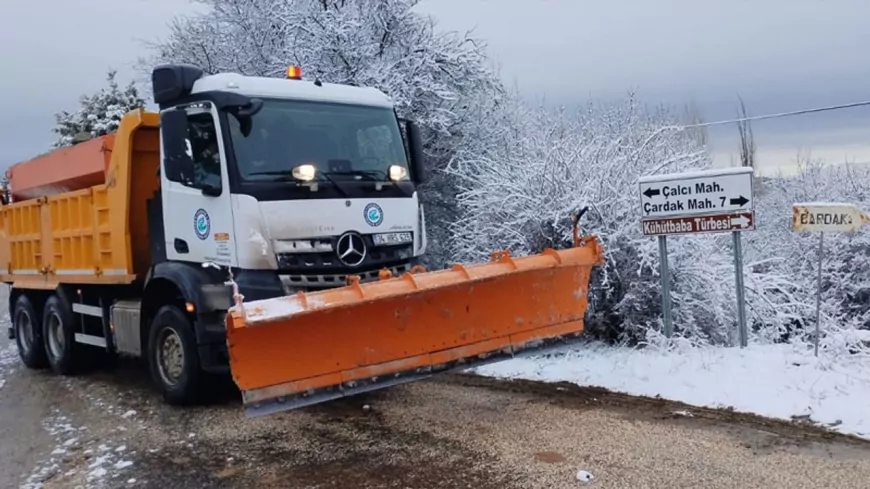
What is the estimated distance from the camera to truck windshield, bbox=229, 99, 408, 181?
6.16 meters

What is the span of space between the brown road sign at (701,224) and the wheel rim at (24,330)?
8.00 meters

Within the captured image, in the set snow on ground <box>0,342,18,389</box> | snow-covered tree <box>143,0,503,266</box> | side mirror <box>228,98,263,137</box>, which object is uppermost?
snow-covered tree <box>143,0,503,266</box>

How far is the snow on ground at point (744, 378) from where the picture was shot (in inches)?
225

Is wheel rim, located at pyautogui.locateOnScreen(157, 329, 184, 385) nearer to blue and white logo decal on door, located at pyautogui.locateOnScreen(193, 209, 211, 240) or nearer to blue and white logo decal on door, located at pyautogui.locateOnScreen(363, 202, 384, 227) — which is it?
blue and white logo decal on door, located at pyautogui.locateOnScreen(193, 209, 211, 240)

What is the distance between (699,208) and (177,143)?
4.77 meters

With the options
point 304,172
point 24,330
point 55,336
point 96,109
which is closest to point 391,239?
point 304,172

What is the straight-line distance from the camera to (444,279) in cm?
546

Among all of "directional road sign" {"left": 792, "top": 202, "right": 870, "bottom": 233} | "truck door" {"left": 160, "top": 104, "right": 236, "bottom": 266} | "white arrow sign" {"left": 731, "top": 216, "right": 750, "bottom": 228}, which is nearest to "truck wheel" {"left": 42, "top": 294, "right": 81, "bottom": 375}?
"truck door" {"left": 160, "top": 104, "right": 236, "bottom": 266}

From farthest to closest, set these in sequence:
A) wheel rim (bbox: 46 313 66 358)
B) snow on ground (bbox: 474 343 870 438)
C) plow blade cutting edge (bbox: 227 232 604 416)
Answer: wheel rim (bbox: 46 313 66 358) → snow on ground (bbox: 474 343 870 438) → plow blade cutting edge (bbox: 227 232 604 416)

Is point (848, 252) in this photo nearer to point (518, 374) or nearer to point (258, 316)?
point (518, 374)

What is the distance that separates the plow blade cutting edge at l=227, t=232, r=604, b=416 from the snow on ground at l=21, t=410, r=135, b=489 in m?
1.25

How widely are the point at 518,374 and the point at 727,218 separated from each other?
257cm

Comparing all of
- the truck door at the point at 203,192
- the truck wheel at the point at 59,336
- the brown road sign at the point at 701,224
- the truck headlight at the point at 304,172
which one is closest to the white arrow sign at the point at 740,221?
the brown road sign at the point at 701,224

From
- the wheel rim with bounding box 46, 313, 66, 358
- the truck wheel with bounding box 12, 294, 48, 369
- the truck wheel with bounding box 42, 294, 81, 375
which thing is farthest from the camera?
the truck wheel with bounding box 12, 294, 48, 369
